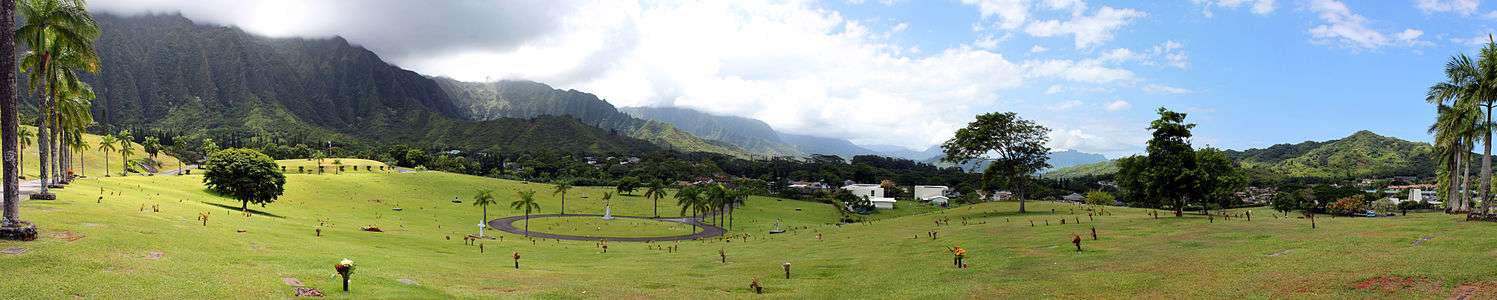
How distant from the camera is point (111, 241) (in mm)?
25344

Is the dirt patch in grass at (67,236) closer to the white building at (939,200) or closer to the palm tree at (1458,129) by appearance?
the palm tree at (1458,129)

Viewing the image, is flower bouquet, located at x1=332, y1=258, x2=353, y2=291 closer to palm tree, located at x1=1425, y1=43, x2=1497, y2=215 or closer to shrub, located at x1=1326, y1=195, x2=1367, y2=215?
palm tree, located at x1=1425, y1=43, x2=1497, y2=215

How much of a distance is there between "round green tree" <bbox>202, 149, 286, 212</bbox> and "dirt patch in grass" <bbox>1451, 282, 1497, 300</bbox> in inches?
3315

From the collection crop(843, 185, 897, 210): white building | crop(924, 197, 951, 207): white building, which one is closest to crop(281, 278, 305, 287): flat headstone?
crop(843, 185, 897, 210): white building

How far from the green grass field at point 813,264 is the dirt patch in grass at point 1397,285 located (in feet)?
0.14

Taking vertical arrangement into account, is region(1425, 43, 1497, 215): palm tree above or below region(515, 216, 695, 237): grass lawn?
above

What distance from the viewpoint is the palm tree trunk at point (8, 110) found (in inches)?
965

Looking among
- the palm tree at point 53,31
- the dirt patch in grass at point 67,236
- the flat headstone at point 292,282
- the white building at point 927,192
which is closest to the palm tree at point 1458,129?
the flat headstone at point 292,282

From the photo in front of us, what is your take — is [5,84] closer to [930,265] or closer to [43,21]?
[43,21]

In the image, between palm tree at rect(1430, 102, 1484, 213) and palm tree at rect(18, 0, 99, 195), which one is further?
palm tree at rect(1430, 102, 1484, 213)

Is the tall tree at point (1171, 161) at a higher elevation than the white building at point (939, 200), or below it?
higher

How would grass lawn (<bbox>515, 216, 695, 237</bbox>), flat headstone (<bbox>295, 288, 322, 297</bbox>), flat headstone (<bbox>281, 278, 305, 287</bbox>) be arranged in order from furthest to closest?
grass lawn (<bbox>515, 216, 695, 237</bbox>) → flat headstone (<bbox>281, 278, 305, 287</bbox>) → flat headstone (<bbox>295, 288, 322, 297</bbox>)

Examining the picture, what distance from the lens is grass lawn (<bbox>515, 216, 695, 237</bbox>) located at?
8719 centimetres

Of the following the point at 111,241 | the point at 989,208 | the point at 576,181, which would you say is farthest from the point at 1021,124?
the point at 576,181
